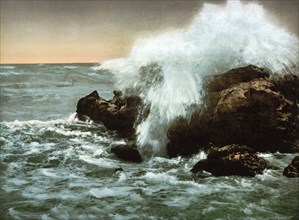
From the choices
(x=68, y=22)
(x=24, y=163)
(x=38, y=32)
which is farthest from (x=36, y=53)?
(x=24, y=163)

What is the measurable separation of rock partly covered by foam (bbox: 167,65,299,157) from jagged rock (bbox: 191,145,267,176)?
83 cm

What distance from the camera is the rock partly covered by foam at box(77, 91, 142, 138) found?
7156 millimetres

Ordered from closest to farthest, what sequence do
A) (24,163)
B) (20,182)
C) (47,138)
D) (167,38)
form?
(20,182)
(24,163)
(167,38)
(47,138)

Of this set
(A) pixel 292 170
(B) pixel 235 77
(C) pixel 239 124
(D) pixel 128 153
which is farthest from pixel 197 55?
(A) pixel 292 170

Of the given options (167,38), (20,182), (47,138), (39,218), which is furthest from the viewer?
(47,138)

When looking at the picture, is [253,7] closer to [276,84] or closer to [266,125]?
[276,84]

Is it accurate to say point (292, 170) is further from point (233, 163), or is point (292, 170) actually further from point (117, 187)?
point (117, 187)

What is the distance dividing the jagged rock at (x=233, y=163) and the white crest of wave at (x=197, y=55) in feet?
4.40

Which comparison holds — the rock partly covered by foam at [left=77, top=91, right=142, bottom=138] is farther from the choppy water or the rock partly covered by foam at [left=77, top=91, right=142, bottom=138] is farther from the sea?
the choppy water

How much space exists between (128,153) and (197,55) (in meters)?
2.39

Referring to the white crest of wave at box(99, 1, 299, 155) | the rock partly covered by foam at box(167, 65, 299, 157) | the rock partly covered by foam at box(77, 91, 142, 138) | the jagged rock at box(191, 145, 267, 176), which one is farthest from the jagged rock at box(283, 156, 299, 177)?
the rock partly covered by foam at box(77, 91, 142, 138)

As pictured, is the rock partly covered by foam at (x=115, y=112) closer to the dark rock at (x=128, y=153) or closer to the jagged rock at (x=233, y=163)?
the dark rock at (x=128, y=153)

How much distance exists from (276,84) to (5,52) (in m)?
4.51

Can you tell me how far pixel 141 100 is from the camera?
707 cm
